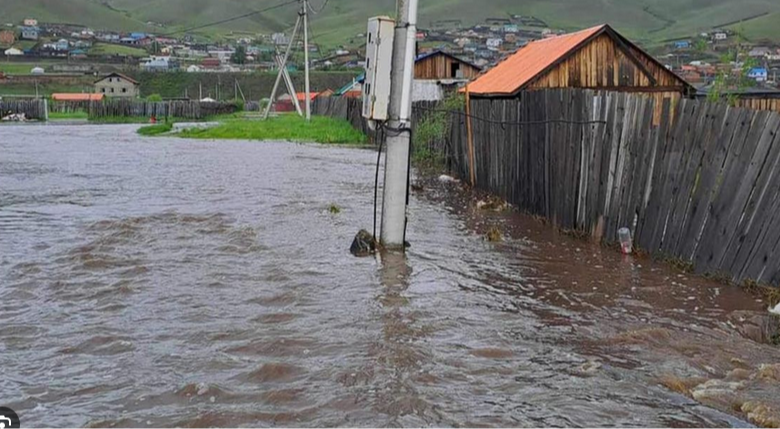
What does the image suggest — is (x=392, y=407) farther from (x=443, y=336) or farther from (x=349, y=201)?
(x=349, y=201)

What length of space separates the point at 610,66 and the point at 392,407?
533 inches

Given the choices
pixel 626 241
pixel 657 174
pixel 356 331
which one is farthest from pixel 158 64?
pixel 356 331

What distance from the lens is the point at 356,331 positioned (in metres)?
6.27

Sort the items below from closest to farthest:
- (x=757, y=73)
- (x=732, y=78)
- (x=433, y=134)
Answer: (x=732, y=78) → (x=433, y=134) → (x=757, y=73)

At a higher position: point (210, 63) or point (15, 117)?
point (210, 63)

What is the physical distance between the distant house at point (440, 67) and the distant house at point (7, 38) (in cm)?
12557

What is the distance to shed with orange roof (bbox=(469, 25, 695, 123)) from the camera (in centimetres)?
1616

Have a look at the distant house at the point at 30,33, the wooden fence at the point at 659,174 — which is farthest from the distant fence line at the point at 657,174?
the distant house at the point at 30,33

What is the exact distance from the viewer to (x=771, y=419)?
448cm

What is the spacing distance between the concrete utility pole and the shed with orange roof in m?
6.70

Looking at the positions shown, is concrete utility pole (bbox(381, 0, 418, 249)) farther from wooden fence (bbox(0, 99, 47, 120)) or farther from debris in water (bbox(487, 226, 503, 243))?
wooden fence (bbox(0, 99, 47, 120))

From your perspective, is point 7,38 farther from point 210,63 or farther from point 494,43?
point 494,43

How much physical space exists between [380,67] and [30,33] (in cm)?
17563

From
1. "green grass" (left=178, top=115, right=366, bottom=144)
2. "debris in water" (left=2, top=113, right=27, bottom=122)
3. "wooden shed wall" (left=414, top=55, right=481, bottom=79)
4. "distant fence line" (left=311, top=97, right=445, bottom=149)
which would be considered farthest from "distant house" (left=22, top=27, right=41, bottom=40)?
"green grass" (left=178, top=115, right=366, bottom=144)
